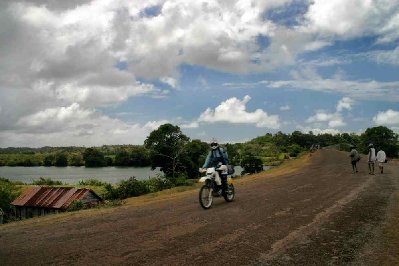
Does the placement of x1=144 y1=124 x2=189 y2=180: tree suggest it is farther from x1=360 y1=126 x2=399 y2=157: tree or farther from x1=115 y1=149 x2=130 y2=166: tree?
x1=115 y1=149 x2=130 y2=166: tree

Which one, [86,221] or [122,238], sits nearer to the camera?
[122,238]

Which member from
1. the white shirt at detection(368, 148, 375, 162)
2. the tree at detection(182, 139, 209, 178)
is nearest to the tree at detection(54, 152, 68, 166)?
the tree at detection(182, 139, 209, 178)

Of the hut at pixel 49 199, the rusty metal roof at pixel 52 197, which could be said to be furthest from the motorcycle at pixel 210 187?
the rusty metal roof at pixel 52 197

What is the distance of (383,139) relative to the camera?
9375 cm

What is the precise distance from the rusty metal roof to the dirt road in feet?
97.8

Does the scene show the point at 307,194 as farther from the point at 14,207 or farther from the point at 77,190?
the point at 14,207

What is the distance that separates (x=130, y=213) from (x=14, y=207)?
43127 mm

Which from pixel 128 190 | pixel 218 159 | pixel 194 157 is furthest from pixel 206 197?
pixel 194 157

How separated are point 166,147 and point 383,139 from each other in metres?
54.5

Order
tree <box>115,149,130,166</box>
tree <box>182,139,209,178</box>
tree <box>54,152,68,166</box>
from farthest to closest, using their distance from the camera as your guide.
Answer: tree <box>54,152,68,166</box> < tree <box>115,149,130,166</box> < tree <box>182,139,209,178</box>

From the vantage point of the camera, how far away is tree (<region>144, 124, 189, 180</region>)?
70500 millimetres

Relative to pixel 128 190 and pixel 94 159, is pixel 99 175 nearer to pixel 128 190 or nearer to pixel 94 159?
pixel 94 159

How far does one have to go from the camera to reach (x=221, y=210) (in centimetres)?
1271

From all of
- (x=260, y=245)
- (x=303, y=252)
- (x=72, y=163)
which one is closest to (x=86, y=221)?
(x=260, y=245)
